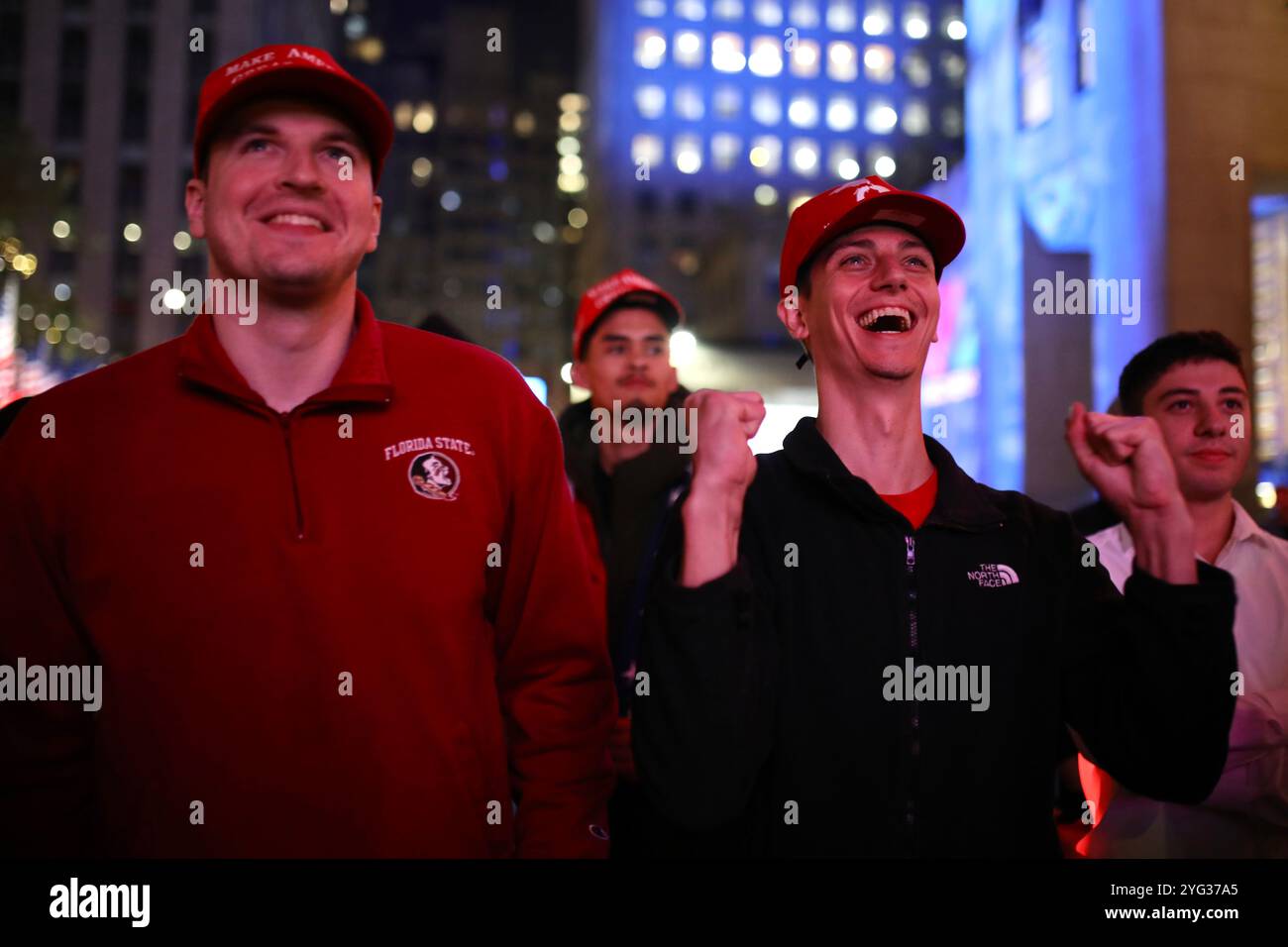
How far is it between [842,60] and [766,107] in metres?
6.03

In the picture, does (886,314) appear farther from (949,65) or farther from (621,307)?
(949,65)

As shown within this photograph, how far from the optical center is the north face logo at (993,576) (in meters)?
2.30

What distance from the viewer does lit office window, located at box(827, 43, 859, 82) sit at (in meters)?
62.9

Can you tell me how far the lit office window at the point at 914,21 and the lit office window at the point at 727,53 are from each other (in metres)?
12.0

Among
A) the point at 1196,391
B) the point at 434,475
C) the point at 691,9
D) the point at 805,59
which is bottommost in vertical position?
the point at 434,475

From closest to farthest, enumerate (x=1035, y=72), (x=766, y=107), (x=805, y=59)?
(x=1035, y=72)
(x=805, y=59)
(x=766, y=107)

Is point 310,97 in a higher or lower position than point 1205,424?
higher

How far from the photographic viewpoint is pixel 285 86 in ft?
7.88

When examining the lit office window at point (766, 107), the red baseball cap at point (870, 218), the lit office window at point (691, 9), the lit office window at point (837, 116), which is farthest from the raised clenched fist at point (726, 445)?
the lit office window at point (766, 107)

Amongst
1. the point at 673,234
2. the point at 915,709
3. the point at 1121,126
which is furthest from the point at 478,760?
the point at 673,234

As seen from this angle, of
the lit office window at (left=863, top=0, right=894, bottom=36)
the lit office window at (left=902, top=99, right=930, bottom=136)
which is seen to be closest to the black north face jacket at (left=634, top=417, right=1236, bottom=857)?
the lit office window at (left=863, top=0, right=894, bottom=36)

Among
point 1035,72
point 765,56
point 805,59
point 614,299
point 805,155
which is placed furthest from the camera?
point 805,155

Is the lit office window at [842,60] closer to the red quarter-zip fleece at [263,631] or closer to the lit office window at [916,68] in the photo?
the lit office window at [916,68]

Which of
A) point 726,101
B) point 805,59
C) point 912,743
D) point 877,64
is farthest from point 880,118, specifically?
point 912,743
